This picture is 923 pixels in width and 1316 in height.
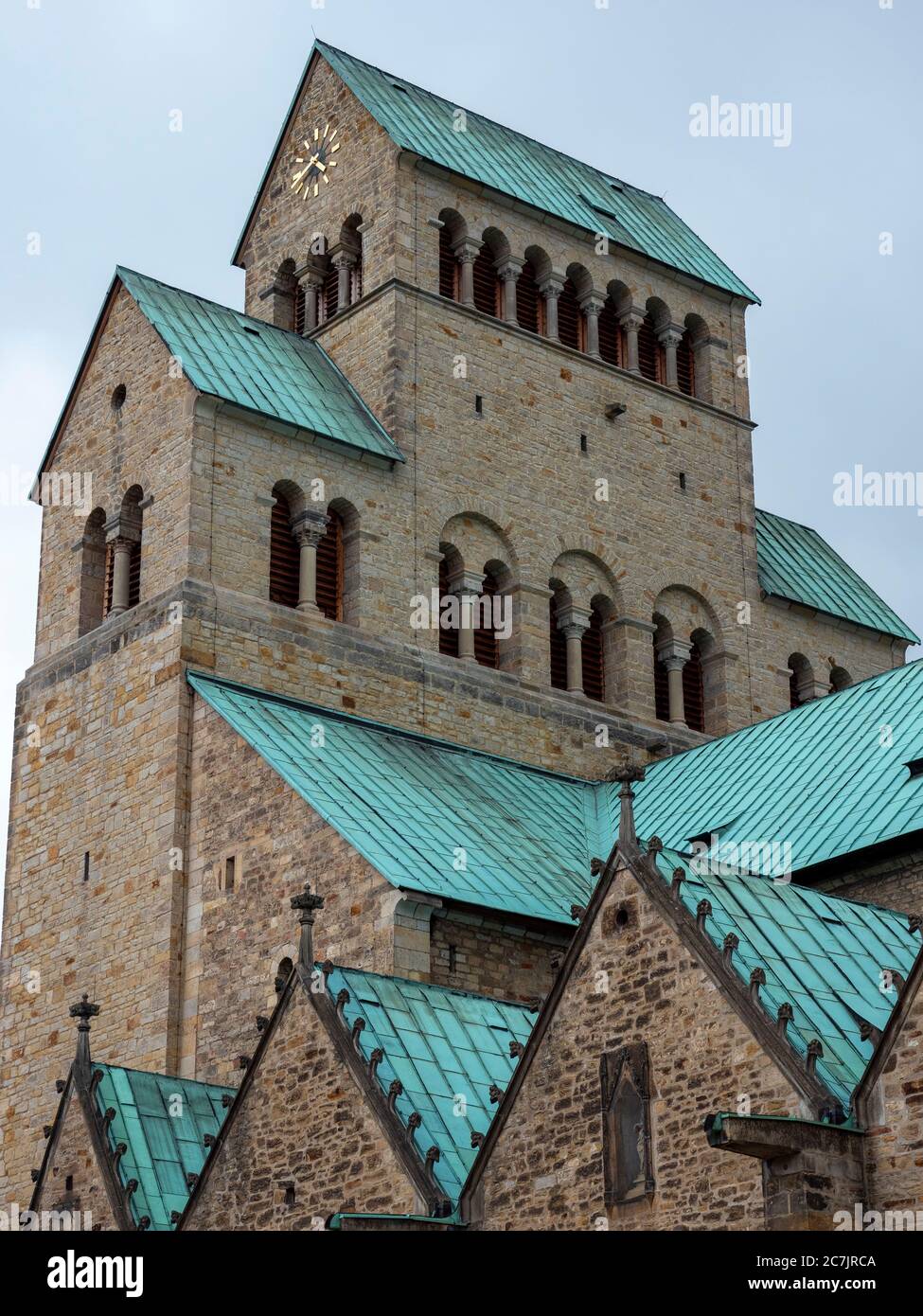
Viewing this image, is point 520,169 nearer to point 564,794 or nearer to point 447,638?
point 447,638

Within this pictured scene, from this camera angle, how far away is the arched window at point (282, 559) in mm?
43594

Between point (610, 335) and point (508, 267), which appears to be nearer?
point (508, 267)

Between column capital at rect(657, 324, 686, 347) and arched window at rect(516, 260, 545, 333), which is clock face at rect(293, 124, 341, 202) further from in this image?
column capital at rect(657, 324, 686, 347)

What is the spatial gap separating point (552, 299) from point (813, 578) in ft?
30.5

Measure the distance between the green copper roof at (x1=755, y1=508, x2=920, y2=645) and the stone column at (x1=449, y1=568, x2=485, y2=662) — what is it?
28.2 ft

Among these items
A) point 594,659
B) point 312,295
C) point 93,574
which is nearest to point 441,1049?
point 93,574

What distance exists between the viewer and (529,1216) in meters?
23.8

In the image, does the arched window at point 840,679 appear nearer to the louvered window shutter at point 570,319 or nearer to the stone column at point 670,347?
the stone column at point 670,347

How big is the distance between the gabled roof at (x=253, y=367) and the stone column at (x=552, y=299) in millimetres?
4815

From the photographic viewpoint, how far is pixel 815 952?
26.5 metres

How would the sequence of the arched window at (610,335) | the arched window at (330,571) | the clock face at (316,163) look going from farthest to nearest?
the arched window at (610,335) → the clock face at (316,163) → the arched window at (330,571)

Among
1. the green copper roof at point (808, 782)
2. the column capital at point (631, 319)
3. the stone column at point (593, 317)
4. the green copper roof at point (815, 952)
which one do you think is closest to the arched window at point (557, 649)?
the green copper roof at point (808, 782)
